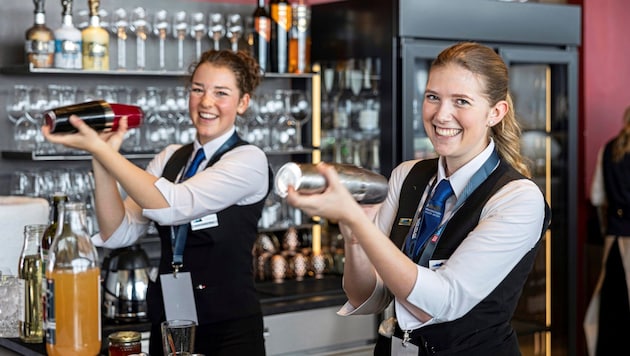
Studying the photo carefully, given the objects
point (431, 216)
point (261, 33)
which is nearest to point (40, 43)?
point (261, 33)

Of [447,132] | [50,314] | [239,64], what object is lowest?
[50,314]

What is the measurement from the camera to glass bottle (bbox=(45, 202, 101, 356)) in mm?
2109

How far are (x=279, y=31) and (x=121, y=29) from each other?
0.69m

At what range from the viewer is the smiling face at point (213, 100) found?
121 inches

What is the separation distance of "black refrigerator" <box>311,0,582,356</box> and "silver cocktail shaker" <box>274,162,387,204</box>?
83.5 inches

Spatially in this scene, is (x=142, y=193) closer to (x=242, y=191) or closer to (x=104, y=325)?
(x=242, y=191)

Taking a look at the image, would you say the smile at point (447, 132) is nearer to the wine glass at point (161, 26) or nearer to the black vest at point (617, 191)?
the wine glass at point (161, 26)

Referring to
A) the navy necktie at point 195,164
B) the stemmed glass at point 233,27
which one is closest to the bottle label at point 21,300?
the navy necktie at point 195,164

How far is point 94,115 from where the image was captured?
2238mm

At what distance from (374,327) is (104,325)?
117cm

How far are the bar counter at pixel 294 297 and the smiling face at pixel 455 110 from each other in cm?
157

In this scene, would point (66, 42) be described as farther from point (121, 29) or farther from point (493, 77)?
point (493, 77)

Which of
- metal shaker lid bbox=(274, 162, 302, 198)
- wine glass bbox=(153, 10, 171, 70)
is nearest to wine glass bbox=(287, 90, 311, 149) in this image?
wine glass bbox=(153, 10, 171, 70)

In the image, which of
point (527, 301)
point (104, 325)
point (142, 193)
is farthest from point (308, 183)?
point (527, 301)
